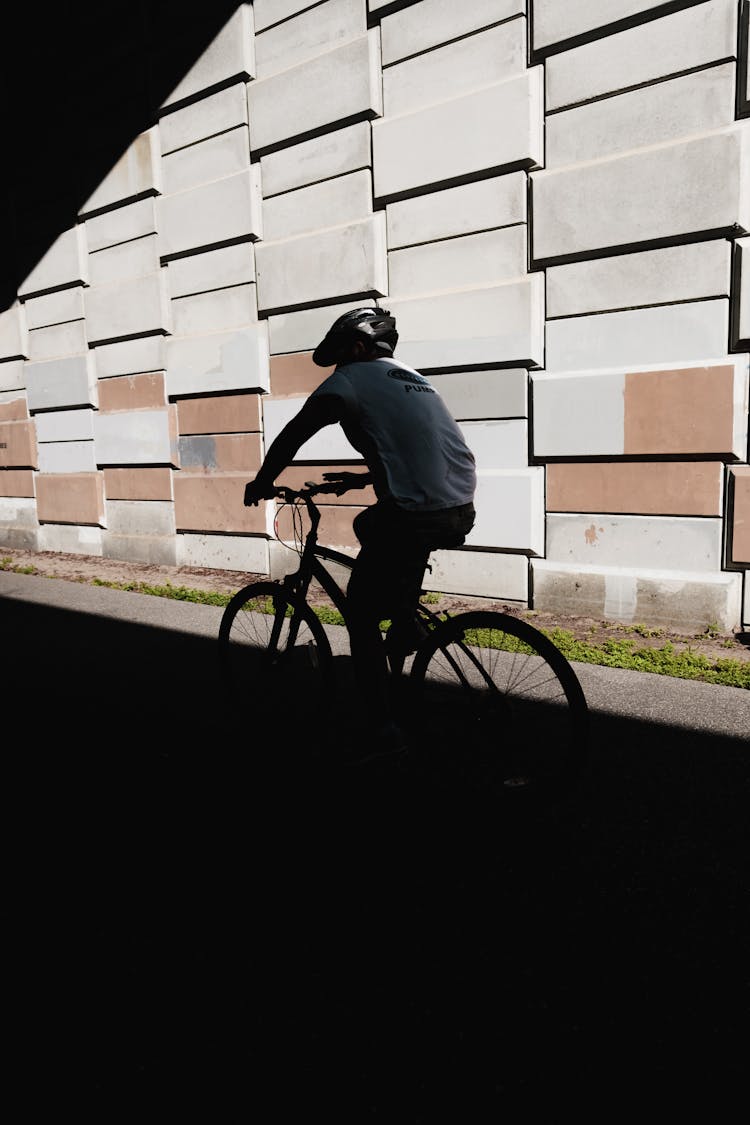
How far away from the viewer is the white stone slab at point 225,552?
8.74m

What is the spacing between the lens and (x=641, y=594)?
6223 mm

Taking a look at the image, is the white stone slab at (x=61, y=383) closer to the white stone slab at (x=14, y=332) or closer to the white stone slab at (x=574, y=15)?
the white stone slab at (x=14, y=332)

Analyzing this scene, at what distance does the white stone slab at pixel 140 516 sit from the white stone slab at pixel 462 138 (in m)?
4.31

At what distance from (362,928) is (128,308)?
28.6 ft

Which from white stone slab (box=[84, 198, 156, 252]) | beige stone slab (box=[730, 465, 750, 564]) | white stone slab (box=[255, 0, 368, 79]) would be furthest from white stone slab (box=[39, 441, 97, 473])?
beige stone slab (box=[730, 465, 750, 564])

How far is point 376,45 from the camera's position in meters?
7.21

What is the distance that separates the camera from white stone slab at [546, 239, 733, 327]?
224 inches

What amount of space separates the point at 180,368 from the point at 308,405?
251 inches

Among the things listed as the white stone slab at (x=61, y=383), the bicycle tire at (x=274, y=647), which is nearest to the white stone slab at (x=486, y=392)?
the bicycle tire at (x=274, y=647)

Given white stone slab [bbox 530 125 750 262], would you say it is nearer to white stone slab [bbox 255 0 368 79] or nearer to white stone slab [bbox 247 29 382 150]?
white stone slab [bbox 247 29 382 150]

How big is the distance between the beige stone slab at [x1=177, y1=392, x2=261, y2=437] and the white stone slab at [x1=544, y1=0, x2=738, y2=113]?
3903mm

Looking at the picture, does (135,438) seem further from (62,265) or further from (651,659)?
(651,659)

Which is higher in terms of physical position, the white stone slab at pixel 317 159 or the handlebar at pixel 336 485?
the white stone slab at pixel 317 159

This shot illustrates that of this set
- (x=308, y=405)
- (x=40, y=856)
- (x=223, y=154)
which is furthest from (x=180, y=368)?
(x=40, y=856)
